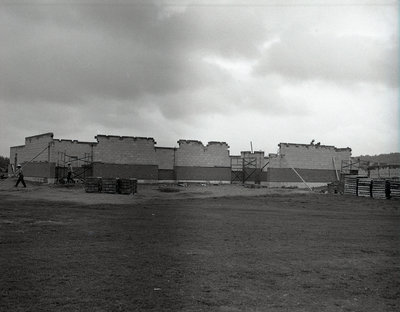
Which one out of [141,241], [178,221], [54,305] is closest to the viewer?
[54,305]

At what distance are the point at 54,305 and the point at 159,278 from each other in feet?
6.03

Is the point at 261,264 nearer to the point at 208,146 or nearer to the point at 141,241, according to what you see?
the point at 141,241

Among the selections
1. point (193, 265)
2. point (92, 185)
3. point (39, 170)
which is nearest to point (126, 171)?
point (39, 170)

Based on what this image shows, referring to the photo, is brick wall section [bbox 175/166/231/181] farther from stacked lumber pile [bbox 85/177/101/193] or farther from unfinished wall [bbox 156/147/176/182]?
stacked lumber pile [bbox 85/177/101/193]

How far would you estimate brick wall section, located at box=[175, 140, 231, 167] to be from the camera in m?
39.8

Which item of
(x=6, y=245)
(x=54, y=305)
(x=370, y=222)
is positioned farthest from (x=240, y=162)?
(x=54, y=305)

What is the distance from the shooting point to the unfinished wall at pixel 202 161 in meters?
39.8

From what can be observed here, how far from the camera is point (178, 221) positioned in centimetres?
1340

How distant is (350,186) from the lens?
30.2 metres

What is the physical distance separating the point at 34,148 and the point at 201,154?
1658cm

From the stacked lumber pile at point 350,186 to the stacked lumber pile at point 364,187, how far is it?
47 centimetres

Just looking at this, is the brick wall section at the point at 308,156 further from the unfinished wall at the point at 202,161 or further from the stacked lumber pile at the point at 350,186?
the stacked lumber pile at the point at 350,186

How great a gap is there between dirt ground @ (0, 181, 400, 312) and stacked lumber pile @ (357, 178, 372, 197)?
15.9m

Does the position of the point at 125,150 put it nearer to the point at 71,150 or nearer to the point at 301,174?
the point at 71,150
